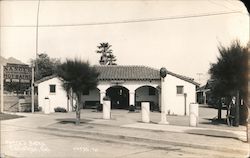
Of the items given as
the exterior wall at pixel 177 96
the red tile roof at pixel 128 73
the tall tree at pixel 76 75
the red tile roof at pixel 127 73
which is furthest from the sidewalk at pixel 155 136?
the red tile roof at pixel 128 73

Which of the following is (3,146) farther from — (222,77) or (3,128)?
(222,77)

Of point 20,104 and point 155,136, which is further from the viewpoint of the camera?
point 20,104

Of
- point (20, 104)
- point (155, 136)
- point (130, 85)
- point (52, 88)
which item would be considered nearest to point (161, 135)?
point (155, 136)

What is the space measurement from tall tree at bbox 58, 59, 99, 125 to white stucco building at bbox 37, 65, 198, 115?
10469 millimetres

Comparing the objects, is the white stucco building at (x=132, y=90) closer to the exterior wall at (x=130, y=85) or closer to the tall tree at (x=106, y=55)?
the exterior wall at (x=130, y=85)

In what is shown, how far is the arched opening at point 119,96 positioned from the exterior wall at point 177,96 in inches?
255

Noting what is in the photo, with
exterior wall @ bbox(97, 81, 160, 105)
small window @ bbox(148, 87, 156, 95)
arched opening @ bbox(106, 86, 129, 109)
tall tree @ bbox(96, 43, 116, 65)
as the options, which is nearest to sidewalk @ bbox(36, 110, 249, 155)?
exterior wall @ bbox(97, 81, 160, 105)

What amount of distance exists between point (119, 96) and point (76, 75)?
1770cm

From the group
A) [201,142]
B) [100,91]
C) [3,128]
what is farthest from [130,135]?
[100,91]

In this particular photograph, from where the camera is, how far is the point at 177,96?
29.5 metres

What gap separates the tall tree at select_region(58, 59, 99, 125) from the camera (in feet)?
58.9

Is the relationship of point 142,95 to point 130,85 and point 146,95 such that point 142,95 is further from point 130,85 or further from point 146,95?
point 130,85

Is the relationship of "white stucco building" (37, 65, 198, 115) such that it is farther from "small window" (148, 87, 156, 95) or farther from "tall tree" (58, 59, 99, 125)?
"tall tree" (58, 59, 99, 125)

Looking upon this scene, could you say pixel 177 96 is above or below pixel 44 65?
below
